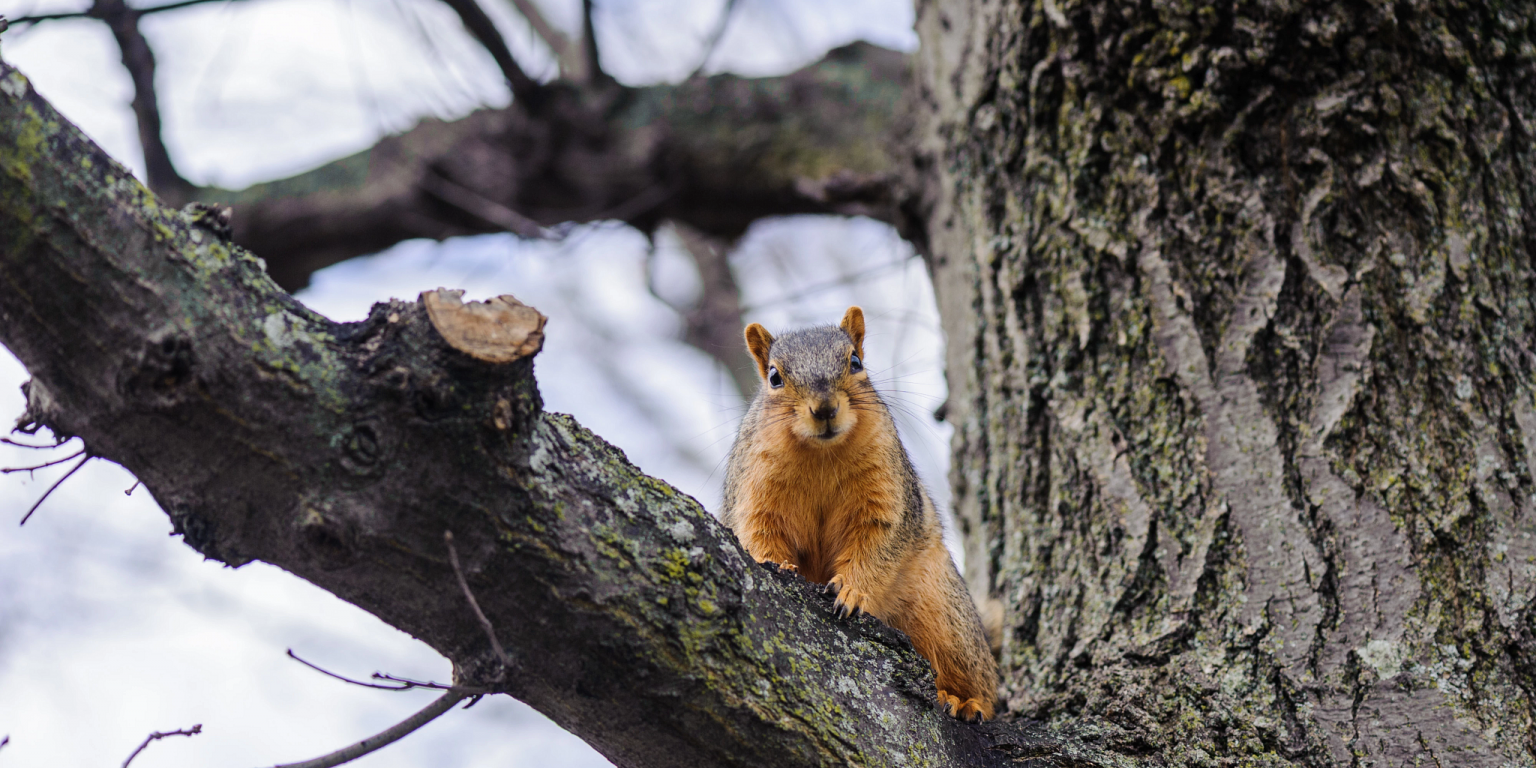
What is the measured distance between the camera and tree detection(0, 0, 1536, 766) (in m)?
1.45

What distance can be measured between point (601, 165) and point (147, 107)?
79.2 inches

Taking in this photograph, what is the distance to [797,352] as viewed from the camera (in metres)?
3.31

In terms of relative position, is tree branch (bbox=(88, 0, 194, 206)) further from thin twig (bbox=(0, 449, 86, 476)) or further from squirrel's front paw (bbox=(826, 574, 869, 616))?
squirrel's front paw (bbox=(826, 574, 869, 616))

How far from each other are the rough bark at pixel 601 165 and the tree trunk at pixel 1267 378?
1.52 m

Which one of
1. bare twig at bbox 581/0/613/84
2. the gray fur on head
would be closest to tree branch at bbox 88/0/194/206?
bare twig at bbox 581/0/613/84

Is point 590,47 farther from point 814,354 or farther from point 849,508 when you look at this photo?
point 849,508

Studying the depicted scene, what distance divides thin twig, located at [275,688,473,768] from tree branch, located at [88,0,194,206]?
3186 mm

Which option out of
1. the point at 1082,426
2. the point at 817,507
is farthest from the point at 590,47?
the point at 1082,426

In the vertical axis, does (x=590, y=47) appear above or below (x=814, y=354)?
above

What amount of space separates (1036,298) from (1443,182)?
1.06m

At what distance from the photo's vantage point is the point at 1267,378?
2588 millimetres

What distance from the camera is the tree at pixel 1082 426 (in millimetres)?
1447

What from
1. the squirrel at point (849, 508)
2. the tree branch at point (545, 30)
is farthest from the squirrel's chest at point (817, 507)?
the tree branch at point (545, 30)

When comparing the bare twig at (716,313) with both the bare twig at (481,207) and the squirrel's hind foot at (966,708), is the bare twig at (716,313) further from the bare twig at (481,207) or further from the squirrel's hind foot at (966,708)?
the squirrel's hind foot at (966,708)
